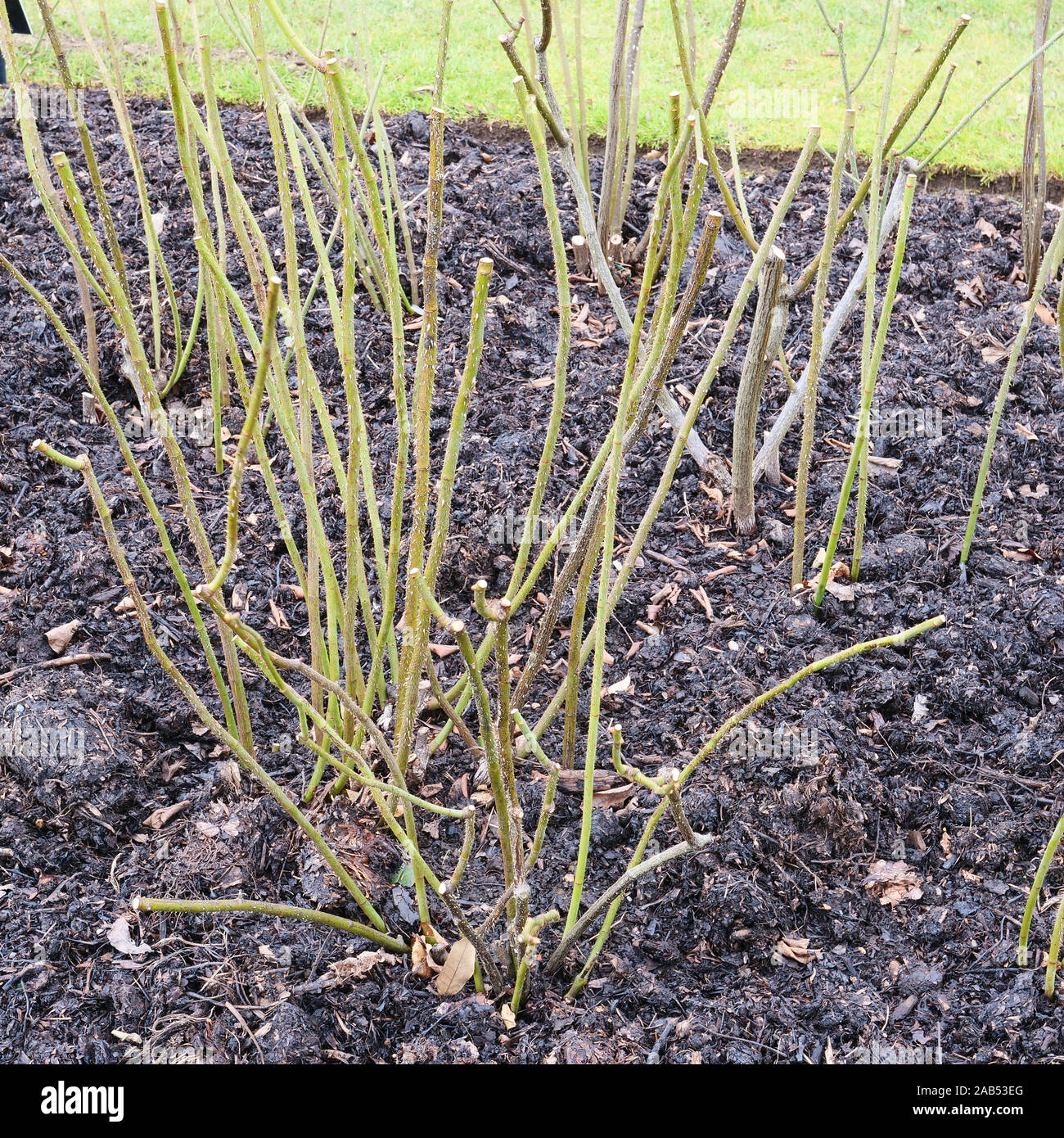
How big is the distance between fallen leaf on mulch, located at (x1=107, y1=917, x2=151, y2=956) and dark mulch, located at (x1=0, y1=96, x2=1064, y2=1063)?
0.01m

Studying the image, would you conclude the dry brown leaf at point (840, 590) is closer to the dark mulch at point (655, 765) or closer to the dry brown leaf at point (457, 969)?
the dark mulch at point (655, 765)

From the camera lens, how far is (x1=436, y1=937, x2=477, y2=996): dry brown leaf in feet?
5.29

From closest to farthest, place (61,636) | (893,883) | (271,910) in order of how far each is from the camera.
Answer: (271,910) < (893,883) < (61,636)

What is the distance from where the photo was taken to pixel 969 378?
2936 mm

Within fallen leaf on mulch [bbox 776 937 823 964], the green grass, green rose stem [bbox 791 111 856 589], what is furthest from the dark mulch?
the green grass

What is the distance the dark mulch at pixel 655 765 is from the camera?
5.17 feet

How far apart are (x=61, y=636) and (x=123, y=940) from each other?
0.77 metres

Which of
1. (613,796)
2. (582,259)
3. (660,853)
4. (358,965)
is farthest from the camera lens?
(582,259)

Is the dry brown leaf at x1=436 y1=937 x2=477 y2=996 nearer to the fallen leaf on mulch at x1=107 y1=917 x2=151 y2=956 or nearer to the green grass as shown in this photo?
the fallen leaf on mulch at x1=107 y1=917 x2=151 y2=956

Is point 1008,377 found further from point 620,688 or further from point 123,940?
point 123,940

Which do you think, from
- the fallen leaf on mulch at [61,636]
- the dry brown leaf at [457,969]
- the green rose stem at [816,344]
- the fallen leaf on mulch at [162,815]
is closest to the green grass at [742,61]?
the green rose stem at [816,344]

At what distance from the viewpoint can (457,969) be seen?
5.32 ft

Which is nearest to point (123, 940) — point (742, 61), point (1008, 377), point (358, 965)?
point (358, 965)

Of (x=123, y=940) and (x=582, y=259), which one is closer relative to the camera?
(x=123, y=940)
